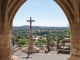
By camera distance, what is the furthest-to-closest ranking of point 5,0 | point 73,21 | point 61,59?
point 61,59, point 73,21, point 5,0

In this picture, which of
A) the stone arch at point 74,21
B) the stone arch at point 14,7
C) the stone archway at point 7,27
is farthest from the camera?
the stone arch at point 14,7

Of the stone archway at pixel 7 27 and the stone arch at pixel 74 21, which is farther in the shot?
the stone arch at pixel 74 21

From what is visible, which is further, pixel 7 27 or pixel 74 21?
pixel 74 21

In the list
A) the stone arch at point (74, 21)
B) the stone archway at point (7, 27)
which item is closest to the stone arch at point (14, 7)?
the stone archway at point (7, 27)

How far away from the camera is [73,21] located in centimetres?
858

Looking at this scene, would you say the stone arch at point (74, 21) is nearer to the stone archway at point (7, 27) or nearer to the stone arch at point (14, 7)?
the stone archway at point (7, 27)

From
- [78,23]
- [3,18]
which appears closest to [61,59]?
[78,23]

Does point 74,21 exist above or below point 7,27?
above

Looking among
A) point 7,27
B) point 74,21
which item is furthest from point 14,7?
point 74,21

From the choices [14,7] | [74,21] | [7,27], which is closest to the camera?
[7,27]

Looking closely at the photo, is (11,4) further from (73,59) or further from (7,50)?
(73,59)

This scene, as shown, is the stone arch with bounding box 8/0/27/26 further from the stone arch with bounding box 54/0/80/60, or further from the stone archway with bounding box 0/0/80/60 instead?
the stone arch with bounding box 54/0/80/60

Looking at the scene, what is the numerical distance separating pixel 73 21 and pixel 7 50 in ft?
11.6

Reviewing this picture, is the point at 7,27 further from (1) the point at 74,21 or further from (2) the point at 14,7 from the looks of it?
(1) the point at 74,21
